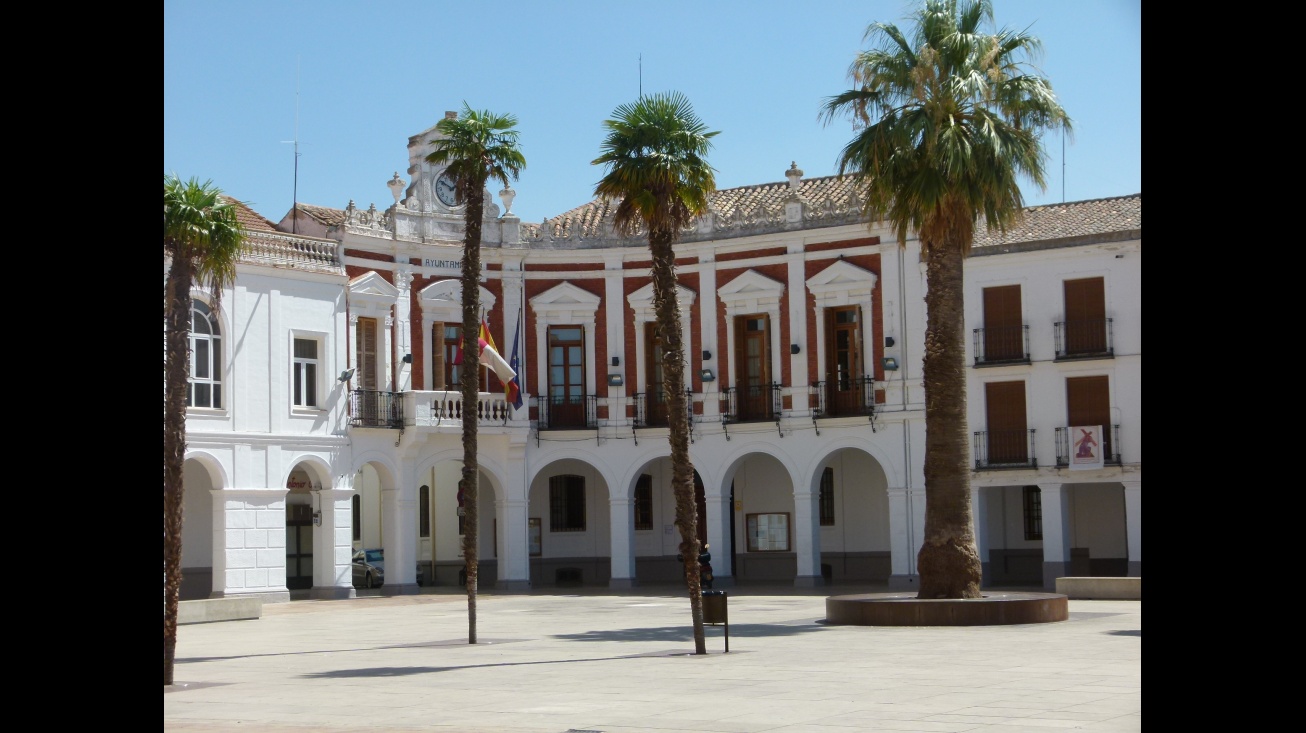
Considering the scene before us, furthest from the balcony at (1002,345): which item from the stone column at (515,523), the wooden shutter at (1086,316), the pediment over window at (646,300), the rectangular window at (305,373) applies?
the rectangular window at (305,373)

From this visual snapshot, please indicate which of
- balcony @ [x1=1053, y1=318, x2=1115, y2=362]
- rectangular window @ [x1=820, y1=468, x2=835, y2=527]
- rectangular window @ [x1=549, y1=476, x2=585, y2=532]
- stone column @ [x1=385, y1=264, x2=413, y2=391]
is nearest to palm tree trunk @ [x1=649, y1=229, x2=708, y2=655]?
balcony @ [x1=1053, y1=318, x2=1115, y2=362]

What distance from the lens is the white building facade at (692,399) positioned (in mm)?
37875

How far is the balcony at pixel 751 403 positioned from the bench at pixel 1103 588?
10.8 metres

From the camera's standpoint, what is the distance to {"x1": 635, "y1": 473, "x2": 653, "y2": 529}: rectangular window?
45.0 m

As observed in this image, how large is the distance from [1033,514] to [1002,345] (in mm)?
5172

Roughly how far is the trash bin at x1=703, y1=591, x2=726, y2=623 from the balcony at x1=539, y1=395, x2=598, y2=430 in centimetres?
2181

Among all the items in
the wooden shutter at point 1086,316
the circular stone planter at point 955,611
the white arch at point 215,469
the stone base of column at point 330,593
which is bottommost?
the stone base of column at point 330,593

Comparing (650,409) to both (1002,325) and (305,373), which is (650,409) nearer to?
(305,373)

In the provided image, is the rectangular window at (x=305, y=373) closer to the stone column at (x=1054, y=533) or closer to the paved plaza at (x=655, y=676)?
the paved plaza at (x=655, y=676)

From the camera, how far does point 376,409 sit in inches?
1574

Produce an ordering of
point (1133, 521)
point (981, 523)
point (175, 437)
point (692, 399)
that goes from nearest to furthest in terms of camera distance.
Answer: point (175, 437) → point (1133, 521) → point (981, 523) → point (692, 399)

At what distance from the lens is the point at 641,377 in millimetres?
42594

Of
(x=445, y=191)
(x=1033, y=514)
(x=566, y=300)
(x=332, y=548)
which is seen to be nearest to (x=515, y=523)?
(x=332, y=548)

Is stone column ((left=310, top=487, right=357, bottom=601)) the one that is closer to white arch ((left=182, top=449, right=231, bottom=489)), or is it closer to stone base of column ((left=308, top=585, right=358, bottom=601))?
stone base of column ((left=308, top=585, right=358, bottom=601))
